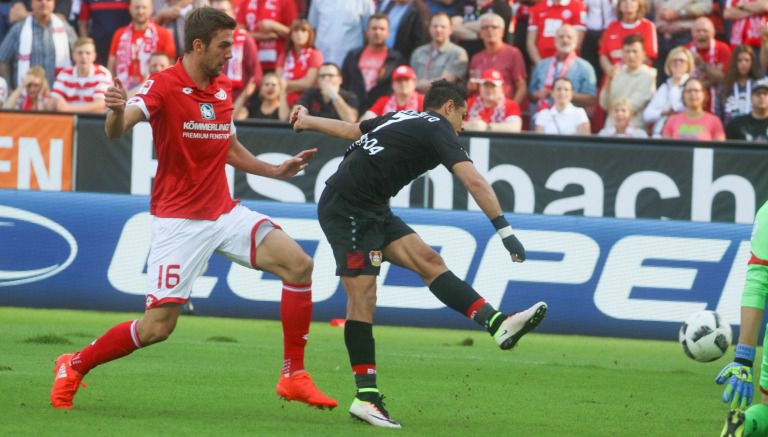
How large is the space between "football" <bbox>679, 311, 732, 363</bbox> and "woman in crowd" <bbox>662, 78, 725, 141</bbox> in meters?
6.98

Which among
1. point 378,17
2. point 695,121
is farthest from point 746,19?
point 378,17

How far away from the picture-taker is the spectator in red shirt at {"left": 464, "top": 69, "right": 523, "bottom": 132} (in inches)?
666

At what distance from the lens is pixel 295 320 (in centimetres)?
859

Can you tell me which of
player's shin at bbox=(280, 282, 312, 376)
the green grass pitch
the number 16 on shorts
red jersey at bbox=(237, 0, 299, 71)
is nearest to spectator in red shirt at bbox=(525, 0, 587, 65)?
red jersey at bbox=(237, 0, 299, 71)

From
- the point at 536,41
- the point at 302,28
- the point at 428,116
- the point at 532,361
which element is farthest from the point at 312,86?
the point at 428,116

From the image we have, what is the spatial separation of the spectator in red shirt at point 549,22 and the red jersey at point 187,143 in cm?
1038

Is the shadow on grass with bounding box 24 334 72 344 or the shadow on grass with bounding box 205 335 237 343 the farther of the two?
the shadow on grass with bounding box 205 335 237 343

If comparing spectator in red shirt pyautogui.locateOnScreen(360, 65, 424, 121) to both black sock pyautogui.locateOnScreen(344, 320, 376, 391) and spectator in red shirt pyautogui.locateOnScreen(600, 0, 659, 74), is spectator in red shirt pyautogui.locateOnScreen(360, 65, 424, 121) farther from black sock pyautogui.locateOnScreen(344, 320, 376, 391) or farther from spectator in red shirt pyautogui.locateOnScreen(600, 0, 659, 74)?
black sock pyautogui.locateOnScreen(344, 320, 376, 391)

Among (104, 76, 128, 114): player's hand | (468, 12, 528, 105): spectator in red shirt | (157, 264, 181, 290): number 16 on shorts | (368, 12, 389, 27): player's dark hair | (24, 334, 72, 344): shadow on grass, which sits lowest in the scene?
(24, 334, 72, 344): shadow on grass

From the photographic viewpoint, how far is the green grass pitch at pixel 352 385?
8.15m

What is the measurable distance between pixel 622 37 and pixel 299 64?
14.1 feet

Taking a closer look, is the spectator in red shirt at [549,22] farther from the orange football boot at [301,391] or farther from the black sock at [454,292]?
the orange football boot at [301,391]

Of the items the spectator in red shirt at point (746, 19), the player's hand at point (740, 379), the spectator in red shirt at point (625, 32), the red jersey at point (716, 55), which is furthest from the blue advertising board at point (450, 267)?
the player's hand at point (740, 379)

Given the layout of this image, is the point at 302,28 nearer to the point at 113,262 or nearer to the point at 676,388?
the point at 113,262
